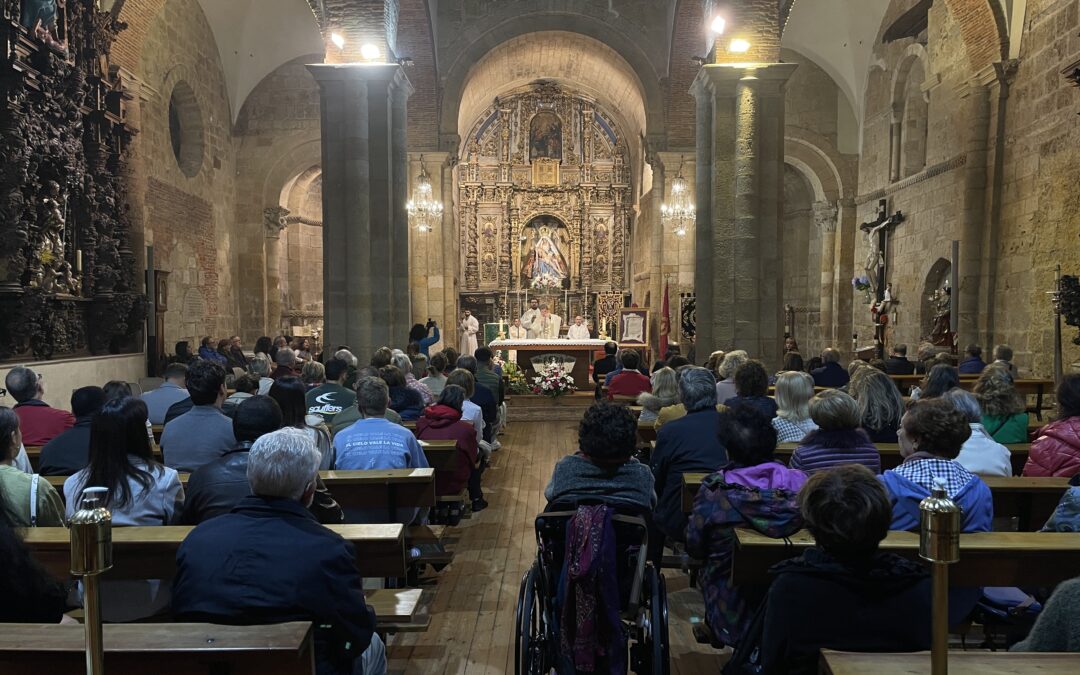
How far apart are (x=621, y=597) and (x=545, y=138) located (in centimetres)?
2158

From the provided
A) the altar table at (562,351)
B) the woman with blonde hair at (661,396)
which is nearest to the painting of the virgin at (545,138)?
the altar table at (562,351)

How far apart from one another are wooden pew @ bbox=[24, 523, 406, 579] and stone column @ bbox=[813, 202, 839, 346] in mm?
16986

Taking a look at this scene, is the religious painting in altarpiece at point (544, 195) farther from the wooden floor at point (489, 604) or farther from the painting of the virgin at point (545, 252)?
the wooden floor at point (489, 604)

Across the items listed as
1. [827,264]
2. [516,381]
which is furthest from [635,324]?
[827,264]

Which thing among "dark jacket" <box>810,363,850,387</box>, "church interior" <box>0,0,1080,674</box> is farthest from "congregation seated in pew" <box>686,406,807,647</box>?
"dark jacket" <box>810,363,850,387</box>

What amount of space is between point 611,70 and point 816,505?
18743 mm

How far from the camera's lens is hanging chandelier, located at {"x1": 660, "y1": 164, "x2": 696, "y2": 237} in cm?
1491

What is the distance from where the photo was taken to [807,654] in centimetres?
190

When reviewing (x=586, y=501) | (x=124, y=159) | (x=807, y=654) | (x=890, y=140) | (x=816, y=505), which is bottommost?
(x=807, y=654)

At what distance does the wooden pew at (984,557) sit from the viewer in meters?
2.39

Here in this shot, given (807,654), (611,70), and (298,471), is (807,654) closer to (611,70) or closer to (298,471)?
(298,471)

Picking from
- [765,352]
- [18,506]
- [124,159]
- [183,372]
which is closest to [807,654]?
[18,506]

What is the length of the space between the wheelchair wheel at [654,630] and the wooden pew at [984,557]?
287 mm

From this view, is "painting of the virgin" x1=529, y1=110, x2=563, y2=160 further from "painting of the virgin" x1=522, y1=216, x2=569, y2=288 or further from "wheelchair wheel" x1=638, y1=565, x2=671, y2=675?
"wheelchair wheel" x1=638, y1=565, x2=671, y2=675
